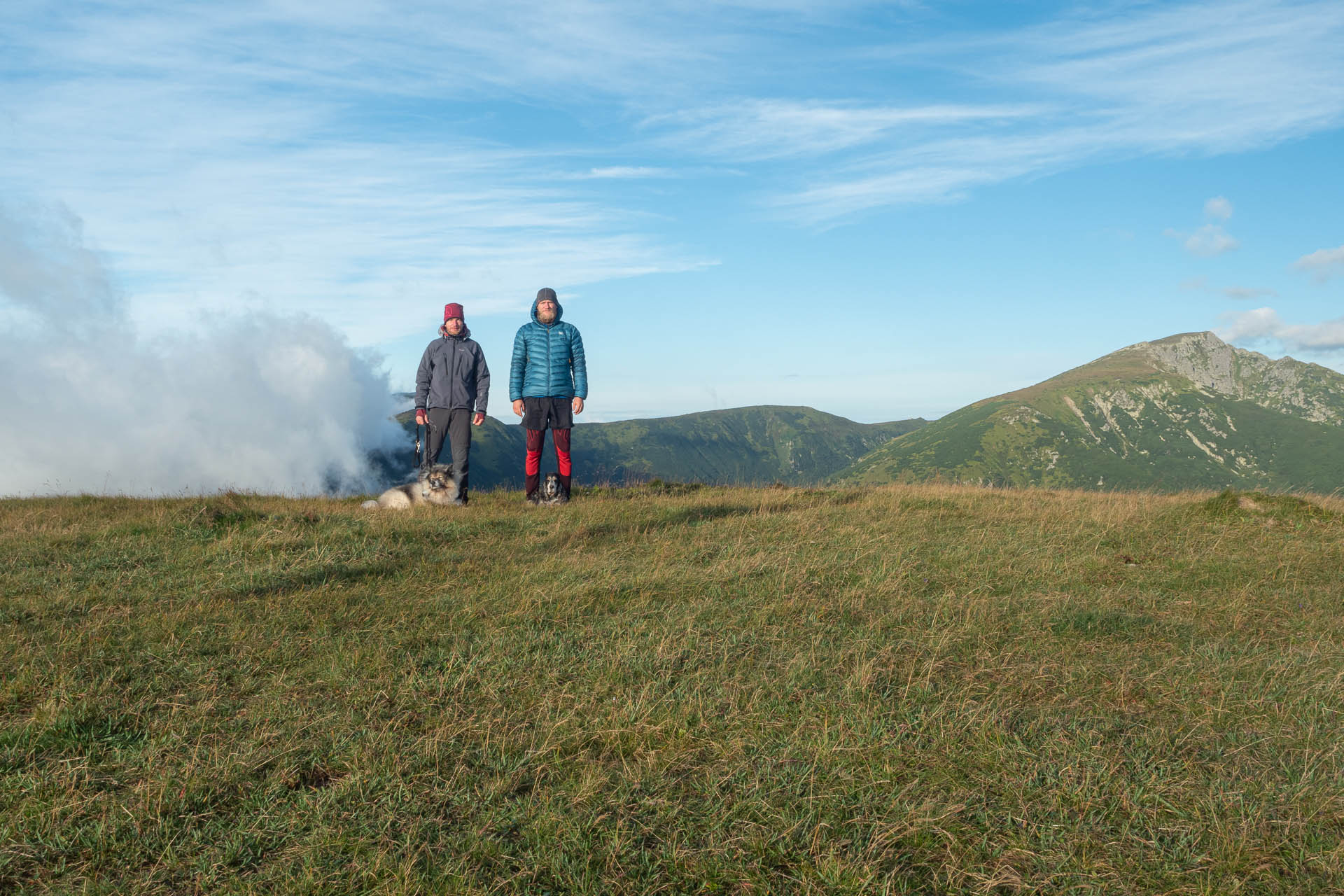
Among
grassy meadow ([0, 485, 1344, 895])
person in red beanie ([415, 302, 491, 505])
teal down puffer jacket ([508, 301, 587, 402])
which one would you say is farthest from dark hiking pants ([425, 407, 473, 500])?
grassy meadow ([0, 485, 1344, 895])

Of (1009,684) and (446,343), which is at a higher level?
(446,343)

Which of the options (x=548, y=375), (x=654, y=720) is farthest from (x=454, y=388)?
(x=654, y=720)

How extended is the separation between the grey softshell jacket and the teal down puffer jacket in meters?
0.72

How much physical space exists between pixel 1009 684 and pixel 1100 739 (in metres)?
0.94

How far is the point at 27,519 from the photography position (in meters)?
11.0

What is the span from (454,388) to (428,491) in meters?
1.92

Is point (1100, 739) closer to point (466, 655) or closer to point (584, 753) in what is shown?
point (584, 753)

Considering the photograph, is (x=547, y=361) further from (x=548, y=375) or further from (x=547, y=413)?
(x=547, y=413)

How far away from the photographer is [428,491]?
44.4ft

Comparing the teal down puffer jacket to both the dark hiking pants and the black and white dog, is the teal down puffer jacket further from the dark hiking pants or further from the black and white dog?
the black and white dog

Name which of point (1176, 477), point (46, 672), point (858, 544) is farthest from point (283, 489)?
point (1176, 477)

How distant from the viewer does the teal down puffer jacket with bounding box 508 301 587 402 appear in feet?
43.7

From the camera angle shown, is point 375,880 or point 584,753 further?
point 584,753

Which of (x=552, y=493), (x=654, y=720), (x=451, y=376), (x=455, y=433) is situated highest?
(x=451, y=376)
